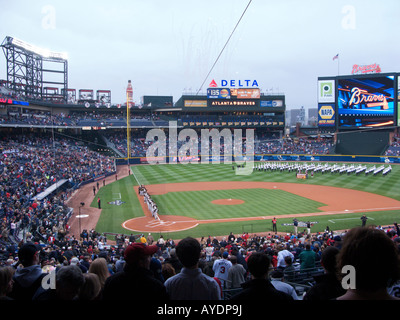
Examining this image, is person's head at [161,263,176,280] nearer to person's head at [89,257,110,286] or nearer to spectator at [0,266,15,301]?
person's head at [89,257,110,286]

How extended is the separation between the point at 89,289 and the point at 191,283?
1133 millimetres

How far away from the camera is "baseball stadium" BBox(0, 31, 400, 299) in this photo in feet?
71.2

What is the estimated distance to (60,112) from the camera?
71.4m

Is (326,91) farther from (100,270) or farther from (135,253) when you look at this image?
(135,253)

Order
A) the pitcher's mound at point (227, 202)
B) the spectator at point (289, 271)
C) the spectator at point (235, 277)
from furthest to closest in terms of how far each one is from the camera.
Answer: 1. the pitcher's mound at point (227, 202)
2. the spectator at point (289, 271)
3. the spectator at point (235, 277)

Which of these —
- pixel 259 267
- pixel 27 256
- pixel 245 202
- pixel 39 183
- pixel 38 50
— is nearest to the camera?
pixel 259 267

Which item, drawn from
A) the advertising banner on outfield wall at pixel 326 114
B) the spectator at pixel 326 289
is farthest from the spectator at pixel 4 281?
the advertising banner on outfield wall at pixel 326 114

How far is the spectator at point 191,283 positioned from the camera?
149 inches

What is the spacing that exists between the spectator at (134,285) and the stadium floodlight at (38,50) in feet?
199

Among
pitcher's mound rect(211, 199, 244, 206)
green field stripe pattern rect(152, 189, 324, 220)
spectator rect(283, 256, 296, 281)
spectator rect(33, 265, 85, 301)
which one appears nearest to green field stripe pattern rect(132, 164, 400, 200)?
green field stripe pattern rect(152, 189, 324, 220)

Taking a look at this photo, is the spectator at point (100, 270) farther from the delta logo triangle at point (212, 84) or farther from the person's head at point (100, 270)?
the delta logo triangle at point (212, 84)

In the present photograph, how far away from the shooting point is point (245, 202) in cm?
3053

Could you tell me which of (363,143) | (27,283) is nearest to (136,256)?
(27,283)
